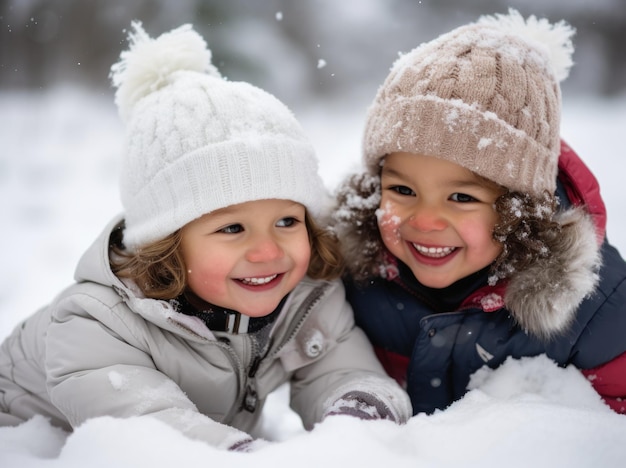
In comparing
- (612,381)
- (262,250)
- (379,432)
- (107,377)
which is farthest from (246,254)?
(612,381)

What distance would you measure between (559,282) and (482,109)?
0.46m

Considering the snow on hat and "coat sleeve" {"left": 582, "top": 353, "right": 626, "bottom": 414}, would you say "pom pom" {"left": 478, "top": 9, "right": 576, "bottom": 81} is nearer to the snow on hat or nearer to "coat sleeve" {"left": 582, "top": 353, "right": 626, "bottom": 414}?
the snow on hat

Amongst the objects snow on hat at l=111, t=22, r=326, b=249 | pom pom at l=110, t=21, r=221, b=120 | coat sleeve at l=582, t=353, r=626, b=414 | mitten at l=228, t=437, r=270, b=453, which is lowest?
coat sleeve at l=582, t=353, r=626, b=414

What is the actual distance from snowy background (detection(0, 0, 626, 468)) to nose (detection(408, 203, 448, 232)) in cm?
40

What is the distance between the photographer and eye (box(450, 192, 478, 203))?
1438 mm

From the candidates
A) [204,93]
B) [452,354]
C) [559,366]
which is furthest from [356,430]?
[204,93]

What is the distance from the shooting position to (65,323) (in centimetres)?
136

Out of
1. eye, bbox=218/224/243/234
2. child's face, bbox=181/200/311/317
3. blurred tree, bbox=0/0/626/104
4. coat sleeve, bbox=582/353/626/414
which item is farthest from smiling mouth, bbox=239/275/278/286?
blurred tree, bbox=0/0/626/104

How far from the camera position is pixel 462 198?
1443 millimetres

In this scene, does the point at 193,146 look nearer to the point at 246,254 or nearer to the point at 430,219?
the point at 246,254

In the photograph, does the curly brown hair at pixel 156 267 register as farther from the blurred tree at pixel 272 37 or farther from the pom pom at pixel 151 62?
the blurred tree at pixel 272 37

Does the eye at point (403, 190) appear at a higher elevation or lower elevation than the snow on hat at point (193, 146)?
lower

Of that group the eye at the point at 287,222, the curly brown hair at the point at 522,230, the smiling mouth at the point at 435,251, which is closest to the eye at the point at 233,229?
the eye at the point at 287,222

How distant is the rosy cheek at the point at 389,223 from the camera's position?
1.50 metres
